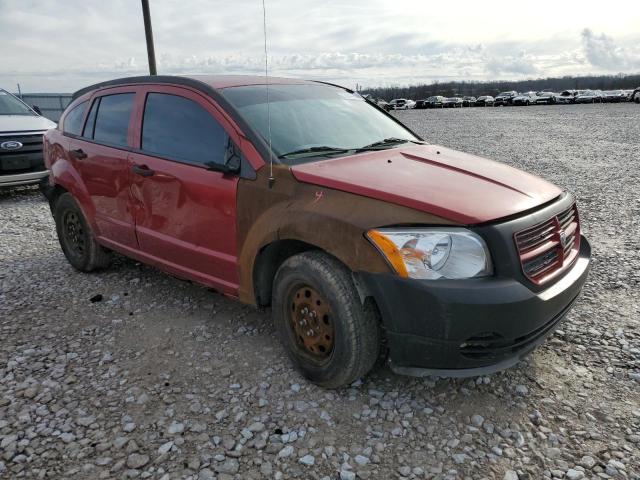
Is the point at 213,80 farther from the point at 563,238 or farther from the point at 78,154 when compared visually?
the point at 563,238

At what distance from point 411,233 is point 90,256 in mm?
3523

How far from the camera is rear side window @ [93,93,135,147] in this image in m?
4.18

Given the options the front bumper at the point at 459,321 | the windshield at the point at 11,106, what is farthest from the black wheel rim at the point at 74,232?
the windshield at the point at 11,106

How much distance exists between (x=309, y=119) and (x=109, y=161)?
5.77 ft

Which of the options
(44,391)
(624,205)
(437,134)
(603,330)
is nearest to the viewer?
(44,391)

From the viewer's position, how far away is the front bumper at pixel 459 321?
2.43 metres

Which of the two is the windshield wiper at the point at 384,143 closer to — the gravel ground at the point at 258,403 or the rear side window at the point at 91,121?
the gravel ground at the point at 258,403

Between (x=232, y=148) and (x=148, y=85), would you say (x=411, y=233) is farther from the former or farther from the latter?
(x=148, y=85)

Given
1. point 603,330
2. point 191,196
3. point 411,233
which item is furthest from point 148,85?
point 603,330

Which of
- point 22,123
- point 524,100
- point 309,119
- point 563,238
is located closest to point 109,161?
point 309,119

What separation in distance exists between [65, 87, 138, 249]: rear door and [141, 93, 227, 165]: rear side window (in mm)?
290

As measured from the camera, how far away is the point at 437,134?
66.8ft

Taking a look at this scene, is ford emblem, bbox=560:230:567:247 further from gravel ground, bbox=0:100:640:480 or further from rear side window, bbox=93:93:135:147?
rear side window, bbox=93:93:135:147

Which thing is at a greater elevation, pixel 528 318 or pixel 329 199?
pixel 329 199
